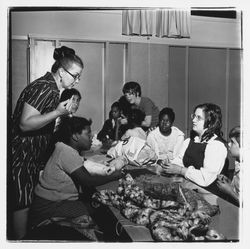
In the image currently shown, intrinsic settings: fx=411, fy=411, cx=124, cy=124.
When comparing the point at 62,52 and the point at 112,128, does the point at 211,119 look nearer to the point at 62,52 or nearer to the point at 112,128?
the point at 112,128

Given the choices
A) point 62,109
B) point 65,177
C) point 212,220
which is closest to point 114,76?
point 62,109

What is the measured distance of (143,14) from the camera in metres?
2.47

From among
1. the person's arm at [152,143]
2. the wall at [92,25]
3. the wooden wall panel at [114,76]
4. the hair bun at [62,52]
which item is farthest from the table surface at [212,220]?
the wall at [92,25]

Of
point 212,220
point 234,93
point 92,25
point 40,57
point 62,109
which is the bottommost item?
point 212,220

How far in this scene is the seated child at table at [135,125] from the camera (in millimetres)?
2547

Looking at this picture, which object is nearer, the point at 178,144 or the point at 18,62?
the point at 18,62

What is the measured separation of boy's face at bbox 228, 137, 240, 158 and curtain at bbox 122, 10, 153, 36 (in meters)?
0.83

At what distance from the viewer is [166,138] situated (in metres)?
2.56

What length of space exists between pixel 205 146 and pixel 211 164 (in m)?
0.12

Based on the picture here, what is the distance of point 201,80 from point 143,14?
0.54 metres

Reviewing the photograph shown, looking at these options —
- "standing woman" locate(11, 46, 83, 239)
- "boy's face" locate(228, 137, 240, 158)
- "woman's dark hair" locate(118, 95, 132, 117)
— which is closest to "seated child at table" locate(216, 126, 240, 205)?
"boy's face" locate(228, 137, 240, 158)

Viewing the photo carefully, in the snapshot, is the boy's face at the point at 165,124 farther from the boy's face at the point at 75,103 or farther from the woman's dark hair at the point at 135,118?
the boy's face at the point at 75,103

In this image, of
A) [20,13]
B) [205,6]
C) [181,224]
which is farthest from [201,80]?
[20,13]

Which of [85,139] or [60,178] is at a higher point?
[85,139]
